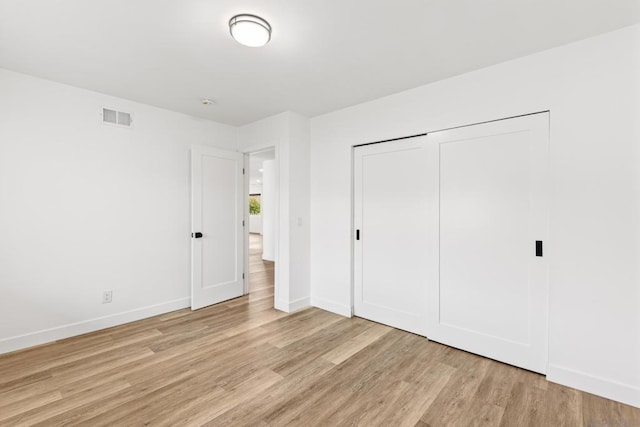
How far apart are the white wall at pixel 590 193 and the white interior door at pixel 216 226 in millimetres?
3278

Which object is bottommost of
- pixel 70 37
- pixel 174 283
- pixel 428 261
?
pixel 174 283

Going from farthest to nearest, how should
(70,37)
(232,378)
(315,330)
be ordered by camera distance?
(315,330) → (232,378) → (70,37)

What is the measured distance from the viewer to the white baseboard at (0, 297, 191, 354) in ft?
9.31

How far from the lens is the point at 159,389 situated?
2.26 meters

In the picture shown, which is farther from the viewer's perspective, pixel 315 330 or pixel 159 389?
pixel 315 330

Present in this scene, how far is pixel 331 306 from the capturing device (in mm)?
3943

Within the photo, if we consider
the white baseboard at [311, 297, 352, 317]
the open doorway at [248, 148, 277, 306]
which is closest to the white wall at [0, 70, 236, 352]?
the open doorway at [248, 148, 277, 306]

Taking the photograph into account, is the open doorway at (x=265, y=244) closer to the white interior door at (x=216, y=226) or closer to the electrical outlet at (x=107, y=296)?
the white interior door at (x=216, y=226)

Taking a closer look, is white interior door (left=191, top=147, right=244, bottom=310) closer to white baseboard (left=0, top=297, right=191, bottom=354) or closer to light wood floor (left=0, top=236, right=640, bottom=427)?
white baseboard (left=0, top=297, right=191, bottom=354)

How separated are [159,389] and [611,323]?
3.37 m

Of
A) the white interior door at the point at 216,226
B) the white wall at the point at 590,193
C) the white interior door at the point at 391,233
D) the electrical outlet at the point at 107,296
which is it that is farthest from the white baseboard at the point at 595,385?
the electrical outlet at the point at 107,296

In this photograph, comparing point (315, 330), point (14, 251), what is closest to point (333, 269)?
point (315, 330)

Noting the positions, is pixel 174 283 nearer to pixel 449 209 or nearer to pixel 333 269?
pixel 333 269

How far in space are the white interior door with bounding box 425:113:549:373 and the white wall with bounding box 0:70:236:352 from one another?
324 centimetres
